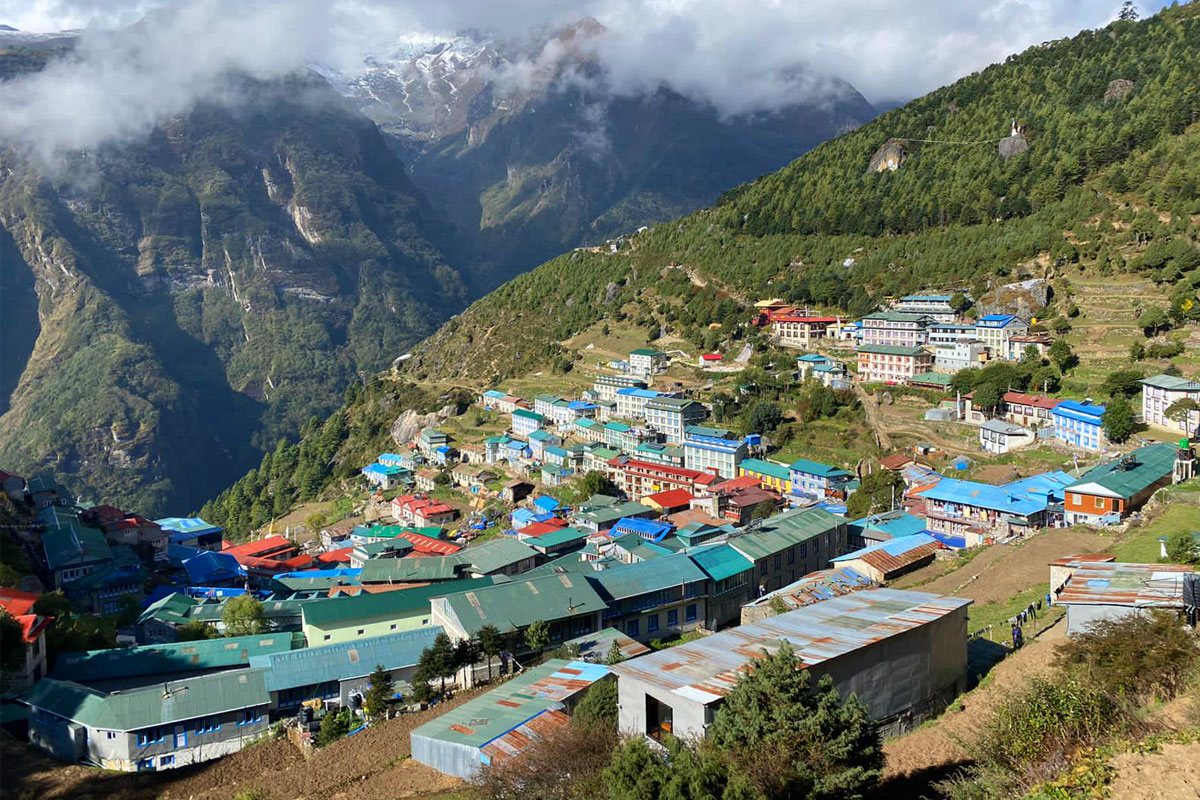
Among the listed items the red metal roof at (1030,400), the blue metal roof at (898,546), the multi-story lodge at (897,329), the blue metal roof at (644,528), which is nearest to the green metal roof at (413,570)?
the blue metal roof at (644,528)

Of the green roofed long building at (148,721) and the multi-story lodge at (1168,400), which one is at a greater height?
the multi-story lodge at (1168,400)

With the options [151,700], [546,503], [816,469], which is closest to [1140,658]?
[151,700]

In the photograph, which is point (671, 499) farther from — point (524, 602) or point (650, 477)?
point (524, 602)

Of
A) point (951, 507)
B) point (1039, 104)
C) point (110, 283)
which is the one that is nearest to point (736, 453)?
point (951, 507)

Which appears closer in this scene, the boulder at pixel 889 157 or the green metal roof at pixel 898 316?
the green metal roof at pixel 898 316

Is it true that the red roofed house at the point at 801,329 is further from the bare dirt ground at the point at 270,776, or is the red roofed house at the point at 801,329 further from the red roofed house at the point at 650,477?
the bare dirt ground at the point at 270,776

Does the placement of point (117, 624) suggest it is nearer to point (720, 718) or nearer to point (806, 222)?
point (720, 718)
